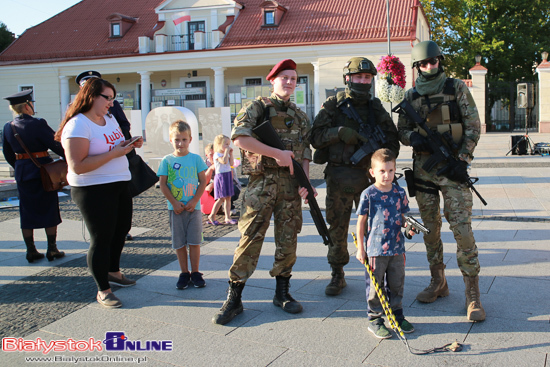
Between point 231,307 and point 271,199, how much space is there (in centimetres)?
90

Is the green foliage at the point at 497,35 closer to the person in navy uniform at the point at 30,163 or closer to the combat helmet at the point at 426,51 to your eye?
the combat helmet at the point at 426,51

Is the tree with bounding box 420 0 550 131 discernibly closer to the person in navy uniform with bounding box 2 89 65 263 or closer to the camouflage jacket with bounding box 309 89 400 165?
the camouflage jacket with bounding box 309 89 400 165

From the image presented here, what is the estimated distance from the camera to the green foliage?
107ft

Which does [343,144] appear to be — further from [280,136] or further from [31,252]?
[31,252]

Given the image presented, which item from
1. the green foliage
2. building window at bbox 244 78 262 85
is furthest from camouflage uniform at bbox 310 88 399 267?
the green foliage

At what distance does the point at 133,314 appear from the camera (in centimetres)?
Answer: 409

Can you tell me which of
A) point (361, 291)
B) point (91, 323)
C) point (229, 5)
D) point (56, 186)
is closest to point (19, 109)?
point (56, 186)

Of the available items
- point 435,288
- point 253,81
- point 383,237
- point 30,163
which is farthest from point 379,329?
point 253,81

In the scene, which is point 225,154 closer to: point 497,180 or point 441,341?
point 441,341

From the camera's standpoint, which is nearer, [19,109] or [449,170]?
[449,170]

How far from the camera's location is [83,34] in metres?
32.7

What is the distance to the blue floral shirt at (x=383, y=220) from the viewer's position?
3.62 metres

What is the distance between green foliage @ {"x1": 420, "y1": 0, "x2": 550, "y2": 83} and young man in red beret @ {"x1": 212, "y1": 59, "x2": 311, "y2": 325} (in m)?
31.9

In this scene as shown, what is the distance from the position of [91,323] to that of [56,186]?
2.27 meters
